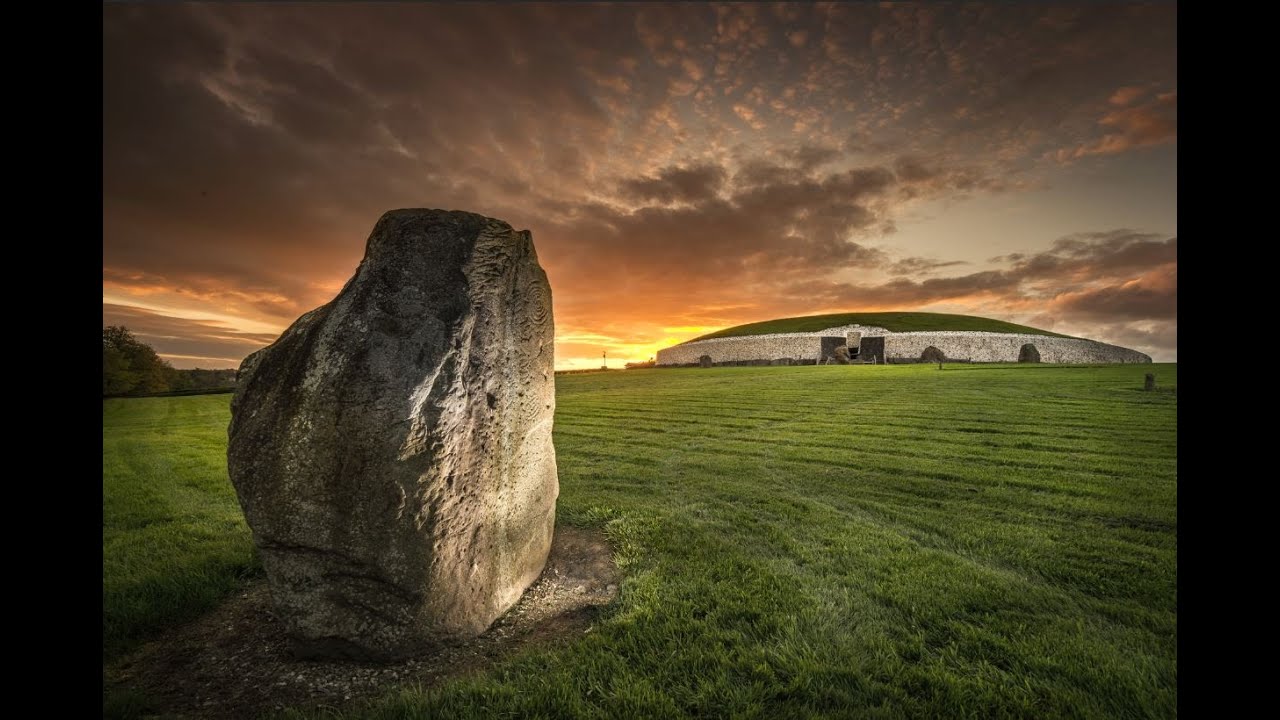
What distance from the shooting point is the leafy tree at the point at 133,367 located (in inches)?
1171

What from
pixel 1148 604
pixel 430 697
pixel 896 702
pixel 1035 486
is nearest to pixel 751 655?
pixel 896 702

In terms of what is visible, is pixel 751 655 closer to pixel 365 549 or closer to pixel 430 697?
pixel 430 697

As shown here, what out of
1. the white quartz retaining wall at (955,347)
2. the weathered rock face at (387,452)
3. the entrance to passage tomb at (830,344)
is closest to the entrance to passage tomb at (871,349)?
the white quartz retaining wall at (955,347)

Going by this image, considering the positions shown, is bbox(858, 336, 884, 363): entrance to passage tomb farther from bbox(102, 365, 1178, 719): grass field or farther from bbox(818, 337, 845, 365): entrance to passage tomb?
bbox(102, 365, 1178, 719): grass field

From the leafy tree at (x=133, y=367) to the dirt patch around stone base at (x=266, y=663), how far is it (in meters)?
35.9

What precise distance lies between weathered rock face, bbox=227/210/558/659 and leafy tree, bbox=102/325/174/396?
36.9 m

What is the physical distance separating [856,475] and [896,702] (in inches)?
284

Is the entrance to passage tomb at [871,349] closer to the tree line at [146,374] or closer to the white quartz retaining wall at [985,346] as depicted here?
the white quartz retaining wall at [985,346]

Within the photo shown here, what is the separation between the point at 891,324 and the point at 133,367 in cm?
7654

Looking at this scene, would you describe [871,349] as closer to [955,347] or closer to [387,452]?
[955,347]

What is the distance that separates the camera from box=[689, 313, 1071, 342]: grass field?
67.4m

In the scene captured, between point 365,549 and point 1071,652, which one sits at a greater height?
point 365,549

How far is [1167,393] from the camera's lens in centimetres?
2078
